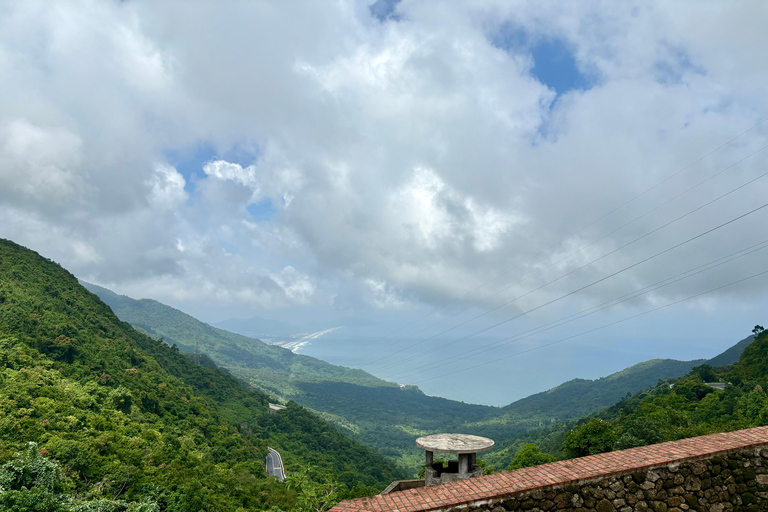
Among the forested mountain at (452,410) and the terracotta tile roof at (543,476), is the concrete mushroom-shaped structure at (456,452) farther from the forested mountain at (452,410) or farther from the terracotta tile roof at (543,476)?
the forested mountain at (452,410)

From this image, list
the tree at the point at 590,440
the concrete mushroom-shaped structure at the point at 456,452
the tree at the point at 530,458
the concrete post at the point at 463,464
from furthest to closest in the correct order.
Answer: the tree at the point at 530,458 → the tree at the point at 590,440 → the concrete post at the point at 463,464 → the concrete mushroom-shaped structure at the point at 456,452

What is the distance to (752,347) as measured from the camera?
211 ft

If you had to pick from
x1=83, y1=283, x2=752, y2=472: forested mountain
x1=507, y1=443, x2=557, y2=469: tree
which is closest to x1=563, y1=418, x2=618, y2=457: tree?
x1=507, y1=443, x2=557, y2=469: tree

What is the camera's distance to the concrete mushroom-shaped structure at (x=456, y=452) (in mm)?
10883

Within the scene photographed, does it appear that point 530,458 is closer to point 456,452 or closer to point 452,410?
point 456,452

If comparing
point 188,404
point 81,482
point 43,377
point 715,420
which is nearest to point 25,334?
point 43,377

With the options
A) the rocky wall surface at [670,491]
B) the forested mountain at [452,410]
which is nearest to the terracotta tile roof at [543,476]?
the rocky wall surface at [670,491]

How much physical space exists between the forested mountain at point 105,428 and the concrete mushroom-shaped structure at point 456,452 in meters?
3.57

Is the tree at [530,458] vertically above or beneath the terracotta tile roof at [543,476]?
beneath

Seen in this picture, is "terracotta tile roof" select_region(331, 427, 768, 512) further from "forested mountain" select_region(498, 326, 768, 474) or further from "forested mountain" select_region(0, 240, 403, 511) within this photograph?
"forested mountain" select_region(498, 326, 768, 474)

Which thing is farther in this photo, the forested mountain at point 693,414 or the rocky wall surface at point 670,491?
the forested mountain at point 693,414

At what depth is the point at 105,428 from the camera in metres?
31.1

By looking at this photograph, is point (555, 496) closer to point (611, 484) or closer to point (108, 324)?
point (611, 484)

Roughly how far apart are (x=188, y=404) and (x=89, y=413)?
2191 centimetres
